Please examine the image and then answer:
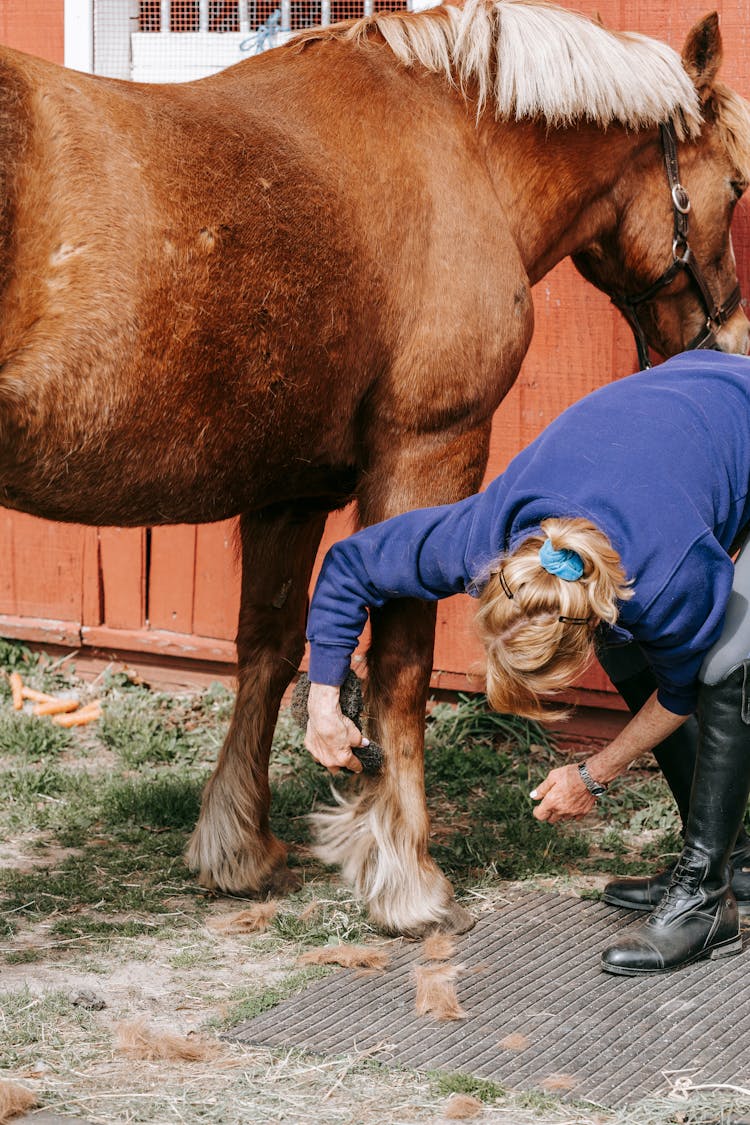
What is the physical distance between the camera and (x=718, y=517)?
2.59m

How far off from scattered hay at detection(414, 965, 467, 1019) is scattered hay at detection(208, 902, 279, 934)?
48cm

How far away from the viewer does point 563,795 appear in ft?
9.16

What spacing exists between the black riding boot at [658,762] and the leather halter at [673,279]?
1.03 m

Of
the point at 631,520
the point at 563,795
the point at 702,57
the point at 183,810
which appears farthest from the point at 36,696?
the point at 702,57

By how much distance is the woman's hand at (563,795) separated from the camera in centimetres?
279

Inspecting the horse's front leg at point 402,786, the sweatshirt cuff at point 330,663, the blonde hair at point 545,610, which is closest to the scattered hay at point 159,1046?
the horse's front leg at point 402,786

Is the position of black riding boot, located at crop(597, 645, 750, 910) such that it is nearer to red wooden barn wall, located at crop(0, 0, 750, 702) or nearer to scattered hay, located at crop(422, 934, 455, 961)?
scattered hay, located at crop(422, 934, 455, 961)

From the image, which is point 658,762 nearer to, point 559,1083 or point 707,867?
point 707,867

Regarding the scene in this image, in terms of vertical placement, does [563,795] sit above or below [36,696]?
above

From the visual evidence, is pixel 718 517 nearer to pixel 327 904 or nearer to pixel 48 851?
pixel 327 904

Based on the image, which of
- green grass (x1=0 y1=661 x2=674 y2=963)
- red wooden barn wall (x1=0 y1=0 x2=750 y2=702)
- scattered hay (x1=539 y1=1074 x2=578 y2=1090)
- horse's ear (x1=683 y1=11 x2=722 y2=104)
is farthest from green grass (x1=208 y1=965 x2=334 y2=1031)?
horse's ear (x1=683 y1=11 x2=722 y2=104)

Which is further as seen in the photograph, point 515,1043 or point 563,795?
point 563,795

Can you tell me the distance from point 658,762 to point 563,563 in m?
1.14

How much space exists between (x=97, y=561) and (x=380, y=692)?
2327mm
